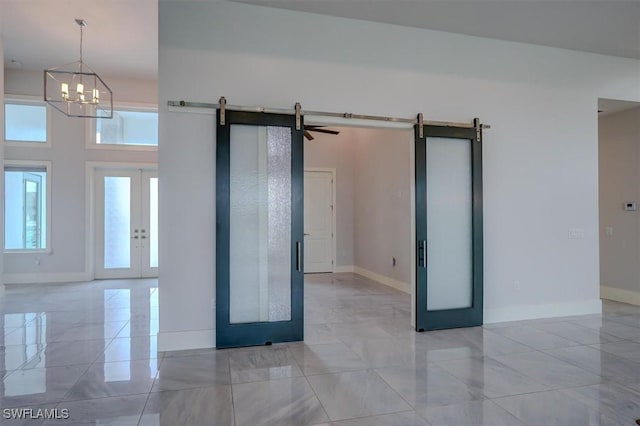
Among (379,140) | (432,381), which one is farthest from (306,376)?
(379,140)

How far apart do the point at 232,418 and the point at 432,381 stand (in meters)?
1.59

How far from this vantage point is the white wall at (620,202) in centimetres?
571

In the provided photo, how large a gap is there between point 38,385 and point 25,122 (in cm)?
669

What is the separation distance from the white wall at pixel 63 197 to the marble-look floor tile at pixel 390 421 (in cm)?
726

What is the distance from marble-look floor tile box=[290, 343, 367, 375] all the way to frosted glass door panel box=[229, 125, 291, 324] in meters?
0.45

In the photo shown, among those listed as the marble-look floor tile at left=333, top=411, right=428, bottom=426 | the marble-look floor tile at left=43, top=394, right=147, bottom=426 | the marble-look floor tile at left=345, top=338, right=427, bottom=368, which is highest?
the marble-look floor tile at left=43, top=394, right=147, bottom=426

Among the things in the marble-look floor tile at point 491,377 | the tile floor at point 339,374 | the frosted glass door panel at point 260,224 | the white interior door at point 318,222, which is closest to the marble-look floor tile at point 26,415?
the tile floor at point 339,374

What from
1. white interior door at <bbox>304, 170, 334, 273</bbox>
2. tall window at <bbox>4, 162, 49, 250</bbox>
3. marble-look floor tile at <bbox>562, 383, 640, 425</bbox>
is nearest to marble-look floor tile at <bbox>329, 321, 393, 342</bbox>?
marble-look floor tile at <bbox>562, 383, 640, 425</bbox>

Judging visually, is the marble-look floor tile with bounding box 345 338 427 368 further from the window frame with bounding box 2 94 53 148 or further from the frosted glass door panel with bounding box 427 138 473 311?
the window frame with bounding box 2 94 53 148

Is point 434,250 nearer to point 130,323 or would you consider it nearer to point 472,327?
point 472,327

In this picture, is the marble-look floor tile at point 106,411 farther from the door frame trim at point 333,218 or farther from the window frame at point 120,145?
the window frame at point 120,145

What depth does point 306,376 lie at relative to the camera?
3125mm

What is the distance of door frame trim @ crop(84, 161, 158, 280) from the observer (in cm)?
771

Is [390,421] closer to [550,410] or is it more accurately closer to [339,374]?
[339,374]
